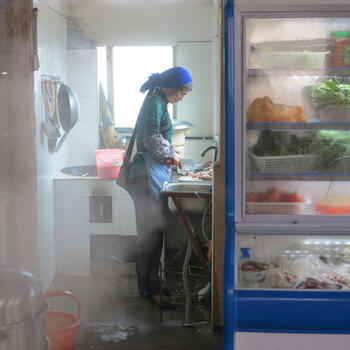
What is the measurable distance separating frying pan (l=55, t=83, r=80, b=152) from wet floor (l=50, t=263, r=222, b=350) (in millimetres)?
1341

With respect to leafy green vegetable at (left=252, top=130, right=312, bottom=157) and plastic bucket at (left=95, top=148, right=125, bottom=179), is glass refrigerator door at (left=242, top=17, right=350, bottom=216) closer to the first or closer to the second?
leafy green vegetable at (left=252, top=130, right=312, bottom=157)

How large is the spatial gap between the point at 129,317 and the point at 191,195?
3.64ft

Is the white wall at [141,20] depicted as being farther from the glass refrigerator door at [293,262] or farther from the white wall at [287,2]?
the glass refrigerator door at [293,262]

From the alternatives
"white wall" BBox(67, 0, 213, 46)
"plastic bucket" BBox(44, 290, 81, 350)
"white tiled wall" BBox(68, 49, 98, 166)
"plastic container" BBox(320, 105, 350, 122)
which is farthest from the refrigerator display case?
"white tiled wall" BBox(68, 49, 98, 166)

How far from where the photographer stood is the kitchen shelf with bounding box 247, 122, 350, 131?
2.85m

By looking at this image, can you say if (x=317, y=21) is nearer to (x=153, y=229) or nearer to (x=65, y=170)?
(x=153, y=229)

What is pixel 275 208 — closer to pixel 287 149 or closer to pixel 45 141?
pixel 287 149

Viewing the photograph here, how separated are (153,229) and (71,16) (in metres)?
2.45

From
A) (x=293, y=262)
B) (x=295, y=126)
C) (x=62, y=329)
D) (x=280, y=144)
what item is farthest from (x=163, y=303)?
(x=295, y=126)

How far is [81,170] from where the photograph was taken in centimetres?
489

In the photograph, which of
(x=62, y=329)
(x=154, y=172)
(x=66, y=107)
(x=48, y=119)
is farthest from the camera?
(x=66, y=107)

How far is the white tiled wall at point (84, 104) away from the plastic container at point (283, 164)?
2590 millimetres

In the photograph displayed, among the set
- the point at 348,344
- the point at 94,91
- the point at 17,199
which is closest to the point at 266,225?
the point at 348,344

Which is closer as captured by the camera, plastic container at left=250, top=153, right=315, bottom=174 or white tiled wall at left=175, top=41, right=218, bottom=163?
plastic container at left=250, top=153, right=315, bottom=174
